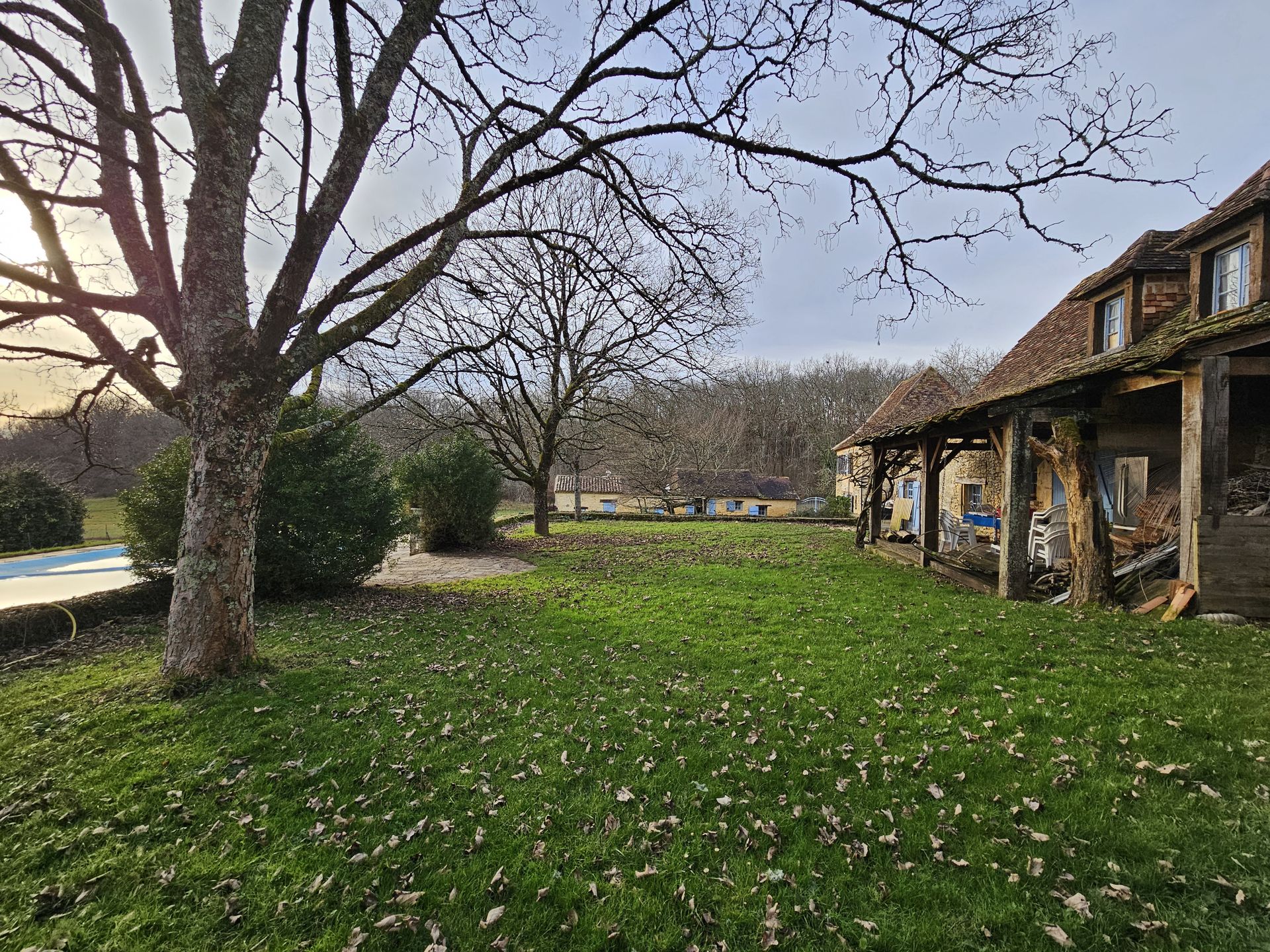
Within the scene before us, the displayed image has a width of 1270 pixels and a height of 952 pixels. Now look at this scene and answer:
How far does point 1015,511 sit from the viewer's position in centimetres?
782

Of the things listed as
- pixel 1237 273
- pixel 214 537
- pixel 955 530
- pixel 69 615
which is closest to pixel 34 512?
pixel 69 615

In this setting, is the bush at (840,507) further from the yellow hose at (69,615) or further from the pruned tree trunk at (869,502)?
the yellow hose at (69,615)

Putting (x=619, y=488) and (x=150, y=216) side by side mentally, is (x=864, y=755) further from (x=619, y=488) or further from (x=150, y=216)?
(x=619, y=488)

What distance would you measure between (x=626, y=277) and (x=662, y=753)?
5151mm

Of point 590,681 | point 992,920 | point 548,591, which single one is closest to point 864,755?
point 992,920

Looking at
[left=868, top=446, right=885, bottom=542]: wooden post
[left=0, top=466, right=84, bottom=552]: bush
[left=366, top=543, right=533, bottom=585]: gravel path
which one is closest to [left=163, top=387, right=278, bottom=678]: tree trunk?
[left=366, top=543, right=533, bottom=585]: gravel path

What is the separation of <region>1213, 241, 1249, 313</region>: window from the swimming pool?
17.0 m

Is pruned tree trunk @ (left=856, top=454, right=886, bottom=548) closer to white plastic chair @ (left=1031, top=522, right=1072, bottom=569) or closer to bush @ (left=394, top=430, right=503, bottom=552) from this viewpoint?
white plastic chair @ (left=1031, top=522, right=1072, bottom=569)

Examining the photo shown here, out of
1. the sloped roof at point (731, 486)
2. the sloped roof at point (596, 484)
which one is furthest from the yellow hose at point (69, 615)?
the sloped roof at point (731, 486)

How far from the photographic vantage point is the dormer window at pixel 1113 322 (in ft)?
31.4

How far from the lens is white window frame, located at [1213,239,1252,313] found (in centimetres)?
690

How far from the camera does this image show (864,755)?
3717 mm

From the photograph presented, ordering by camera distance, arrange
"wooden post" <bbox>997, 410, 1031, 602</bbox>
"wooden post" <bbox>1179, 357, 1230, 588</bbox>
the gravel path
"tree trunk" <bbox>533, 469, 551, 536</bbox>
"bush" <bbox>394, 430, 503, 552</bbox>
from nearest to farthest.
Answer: "wooden post" <bbox>1179, 357, 1230, 588</bbox> → "wooden post" <bbox>997, 410, 1031, 602</bbox> → the gravel path → "bush" <bbox>394, 430, 503, 552</bbox> → "tree trunk" <bbox>533, 469, 551, 536</bbox>

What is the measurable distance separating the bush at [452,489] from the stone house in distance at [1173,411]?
1211cm
